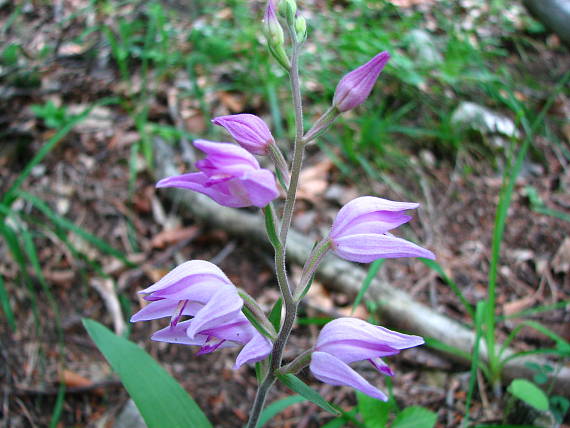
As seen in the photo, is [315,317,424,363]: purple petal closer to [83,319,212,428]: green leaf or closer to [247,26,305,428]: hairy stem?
[247,26,305,428]: hairy stem

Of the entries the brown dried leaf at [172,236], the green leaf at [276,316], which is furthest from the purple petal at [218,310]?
the brown dried leaf at [172,236]

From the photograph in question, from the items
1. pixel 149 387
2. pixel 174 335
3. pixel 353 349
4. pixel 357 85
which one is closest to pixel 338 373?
pixel 353 349

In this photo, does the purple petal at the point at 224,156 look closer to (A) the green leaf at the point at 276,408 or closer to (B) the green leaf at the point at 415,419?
(A) the green leaf at the point at 276,408

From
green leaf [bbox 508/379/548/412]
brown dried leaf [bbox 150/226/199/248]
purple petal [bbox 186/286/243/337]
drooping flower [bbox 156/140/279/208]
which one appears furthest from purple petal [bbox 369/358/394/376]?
brown dried leaf [bbox 150/226/199/248]

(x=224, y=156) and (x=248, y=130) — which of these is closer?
(x=224, y=156)

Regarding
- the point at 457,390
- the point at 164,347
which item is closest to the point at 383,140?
the point at 457,390

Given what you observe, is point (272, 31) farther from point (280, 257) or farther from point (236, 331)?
point (236, 331)

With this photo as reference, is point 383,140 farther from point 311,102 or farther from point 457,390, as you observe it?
point 457,390
